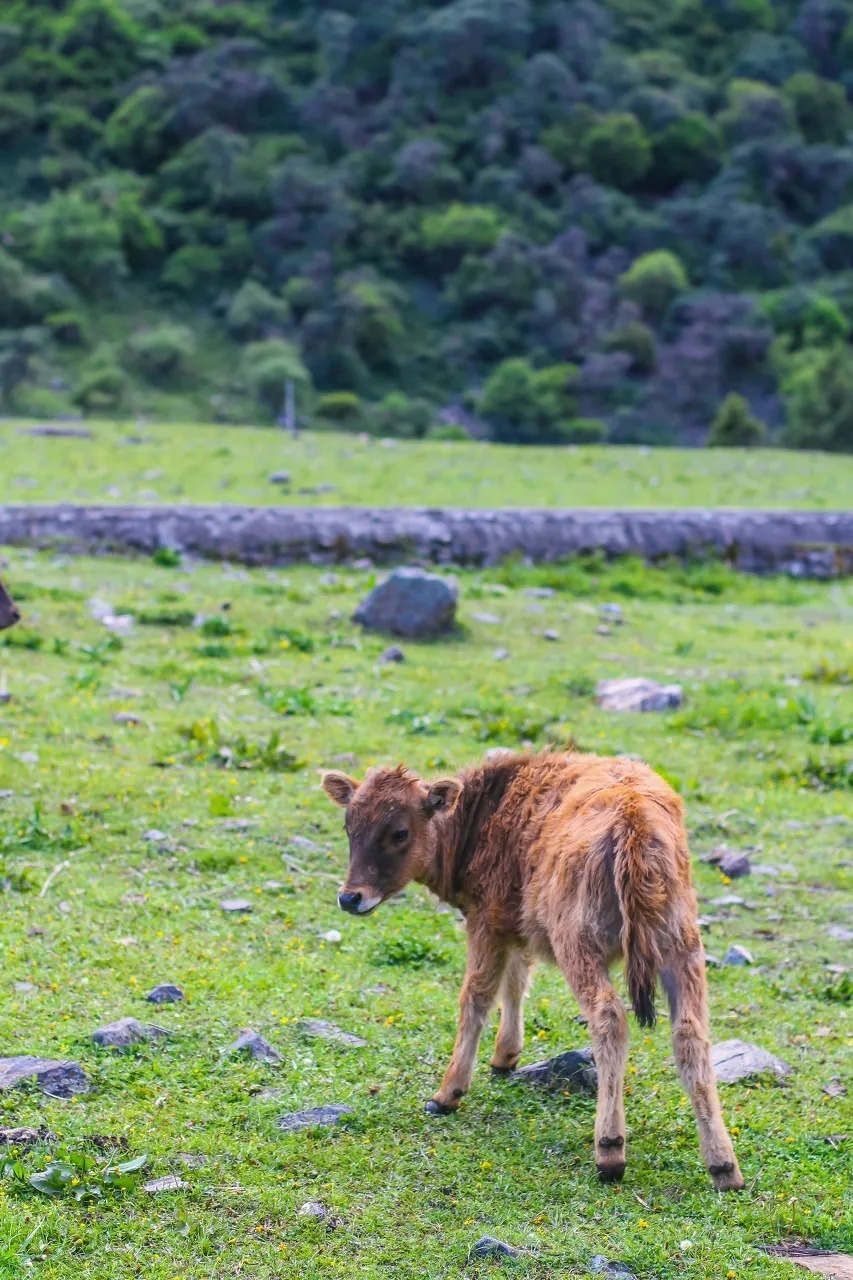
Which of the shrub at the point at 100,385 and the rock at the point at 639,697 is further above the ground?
the rock at the point at 639,697

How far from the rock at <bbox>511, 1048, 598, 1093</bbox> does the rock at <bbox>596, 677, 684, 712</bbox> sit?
22.9 ft

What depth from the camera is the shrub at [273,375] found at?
206 ft

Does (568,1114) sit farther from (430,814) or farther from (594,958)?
(430,814)

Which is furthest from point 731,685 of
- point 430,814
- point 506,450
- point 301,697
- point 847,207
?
point 847,207

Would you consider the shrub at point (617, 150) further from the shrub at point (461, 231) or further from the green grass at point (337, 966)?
the green grass at point (337, 966)

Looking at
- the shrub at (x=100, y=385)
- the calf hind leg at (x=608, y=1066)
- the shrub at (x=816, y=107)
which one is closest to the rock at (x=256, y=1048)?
the calf hind leg at (x=608, y=1066)

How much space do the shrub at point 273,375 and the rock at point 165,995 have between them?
5544 centimetres

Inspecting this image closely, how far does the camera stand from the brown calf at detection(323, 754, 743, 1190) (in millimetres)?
5914

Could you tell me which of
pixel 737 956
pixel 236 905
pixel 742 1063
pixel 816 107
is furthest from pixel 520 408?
pixel 742 1063

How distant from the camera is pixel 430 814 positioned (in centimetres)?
702

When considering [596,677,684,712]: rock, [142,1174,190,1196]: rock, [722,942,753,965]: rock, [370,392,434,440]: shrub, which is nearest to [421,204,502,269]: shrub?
[370,392,434,440]: shrub

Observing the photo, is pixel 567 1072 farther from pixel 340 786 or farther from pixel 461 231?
pixel 461 231

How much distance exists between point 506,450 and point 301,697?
65.2 feet

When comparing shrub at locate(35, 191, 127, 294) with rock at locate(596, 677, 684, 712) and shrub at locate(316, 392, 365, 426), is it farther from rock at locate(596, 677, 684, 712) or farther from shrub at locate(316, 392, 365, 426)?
rock at locate(596, 677, 684, 712)
